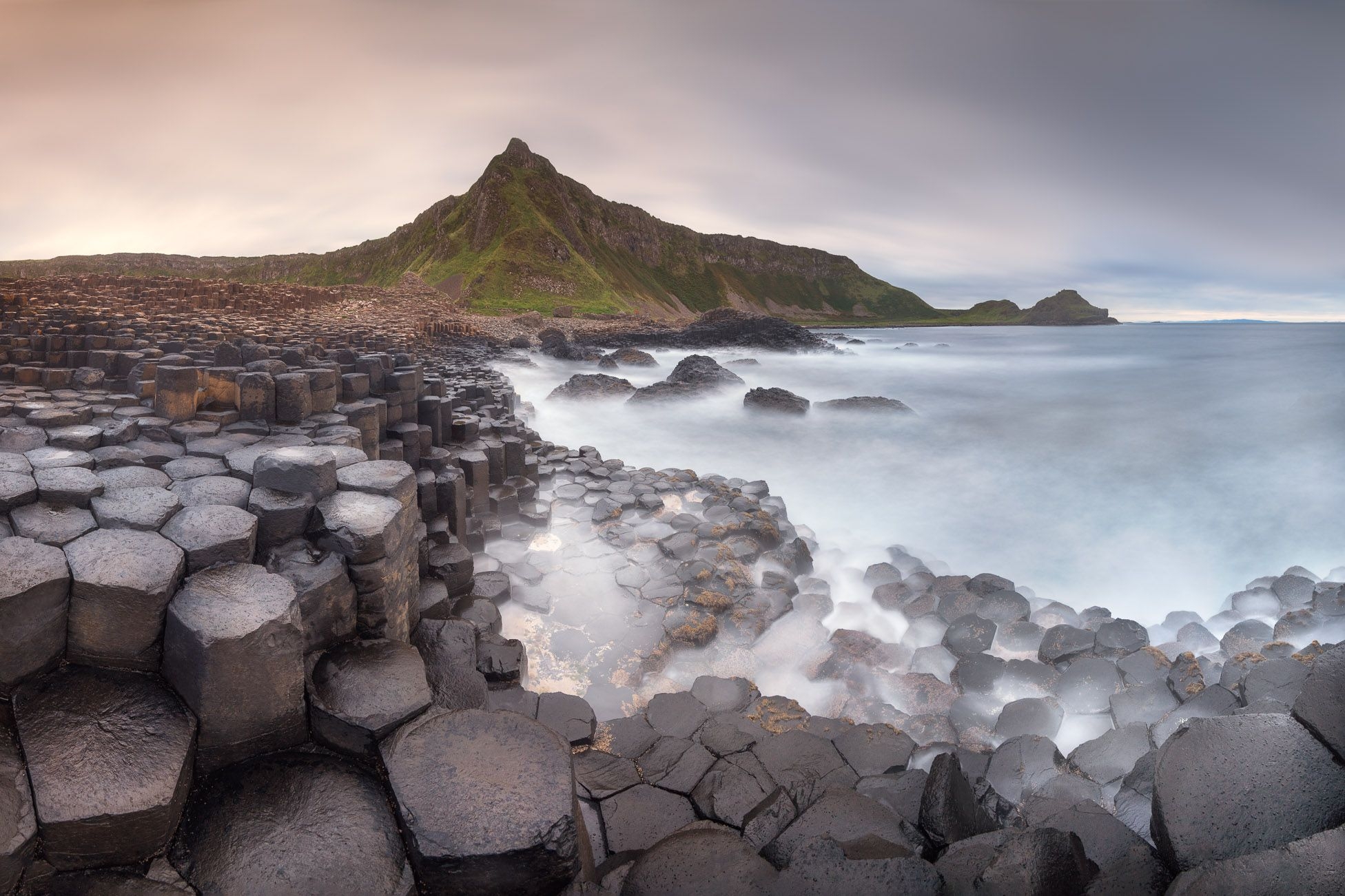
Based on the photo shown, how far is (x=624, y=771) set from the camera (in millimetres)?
3072

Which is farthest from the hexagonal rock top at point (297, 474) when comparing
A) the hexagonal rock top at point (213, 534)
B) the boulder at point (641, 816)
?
the boulder at point (641, 816)

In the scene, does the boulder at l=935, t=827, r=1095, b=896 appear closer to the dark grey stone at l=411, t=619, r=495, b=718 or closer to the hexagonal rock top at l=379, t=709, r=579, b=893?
the hexagonal rock top at l=379, t=709, r=579, b=893

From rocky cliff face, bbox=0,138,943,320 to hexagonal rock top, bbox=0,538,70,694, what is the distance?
5027 cm

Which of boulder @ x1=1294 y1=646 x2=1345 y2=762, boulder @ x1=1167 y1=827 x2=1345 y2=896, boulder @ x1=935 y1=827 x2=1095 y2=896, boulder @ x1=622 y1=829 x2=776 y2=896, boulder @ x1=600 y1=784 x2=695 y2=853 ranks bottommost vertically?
boulder @ x1=600 y1=784 x2=695 y2=853

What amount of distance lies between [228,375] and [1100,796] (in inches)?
254

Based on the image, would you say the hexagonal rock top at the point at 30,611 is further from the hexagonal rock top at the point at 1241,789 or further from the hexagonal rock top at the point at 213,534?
the hexagonal rock top at the point at 1241,789

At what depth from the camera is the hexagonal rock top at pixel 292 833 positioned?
1.87 metres

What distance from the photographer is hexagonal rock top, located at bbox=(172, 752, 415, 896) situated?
187cm

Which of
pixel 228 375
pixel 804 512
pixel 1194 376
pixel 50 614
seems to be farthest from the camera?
pixel 1194 376

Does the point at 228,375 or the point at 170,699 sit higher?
the point at 228,375

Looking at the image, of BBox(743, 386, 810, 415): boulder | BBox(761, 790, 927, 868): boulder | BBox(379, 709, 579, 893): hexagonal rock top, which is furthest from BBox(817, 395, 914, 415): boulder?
BBox(379, 709, 579, 893): hexagonal rock top

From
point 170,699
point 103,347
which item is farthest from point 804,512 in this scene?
point 103,347

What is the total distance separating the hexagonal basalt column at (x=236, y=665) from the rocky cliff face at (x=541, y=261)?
5062 cm

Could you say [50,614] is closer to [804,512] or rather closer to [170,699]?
[170,699]
